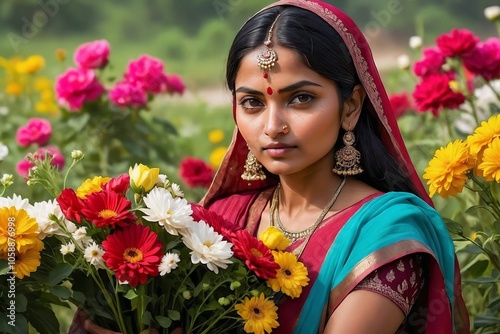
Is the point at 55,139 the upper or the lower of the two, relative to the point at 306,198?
lower

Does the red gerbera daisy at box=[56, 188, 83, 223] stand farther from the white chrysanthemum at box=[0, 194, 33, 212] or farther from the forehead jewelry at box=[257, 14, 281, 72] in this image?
the forehead jewelry at box=[257, 14, 281, 72]

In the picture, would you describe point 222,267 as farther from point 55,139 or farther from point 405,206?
point 55,139

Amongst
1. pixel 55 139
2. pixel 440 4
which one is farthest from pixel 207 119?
pixel 440 4

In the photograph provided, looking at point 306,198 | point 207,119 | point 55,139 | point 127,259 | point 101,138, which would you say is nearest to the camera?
point 127,259

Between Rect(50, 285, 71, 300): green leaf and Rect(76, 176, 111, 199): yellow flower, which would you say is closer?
Rect(50, 285, 71, 300): green leaf

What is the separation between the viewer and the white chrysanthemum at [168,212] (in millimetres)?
2564

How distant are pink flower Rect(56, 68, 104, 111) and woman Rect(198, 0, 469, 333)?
184cm

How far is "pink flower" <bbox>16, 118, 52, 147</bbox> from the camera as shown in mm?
4898

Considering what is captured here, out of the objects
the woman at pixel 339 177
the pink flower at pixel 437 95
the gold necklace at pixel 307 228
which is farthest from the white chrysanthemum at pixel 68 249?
the pink flower at pixel 437 95

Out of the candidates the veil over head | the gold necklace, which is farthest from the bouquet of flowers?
the veil over head

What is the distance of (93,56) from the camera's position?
4.86 metres

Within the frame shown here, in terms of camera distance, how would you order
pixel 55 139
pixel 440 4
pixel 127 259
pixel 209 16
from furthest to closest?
pixel 209 16 → pixel 440 4 → pixel 55 139 → pixel 127 259

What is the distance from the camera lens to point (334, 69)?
115 inches

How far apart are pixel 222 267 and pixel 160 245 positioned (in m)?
0.16
